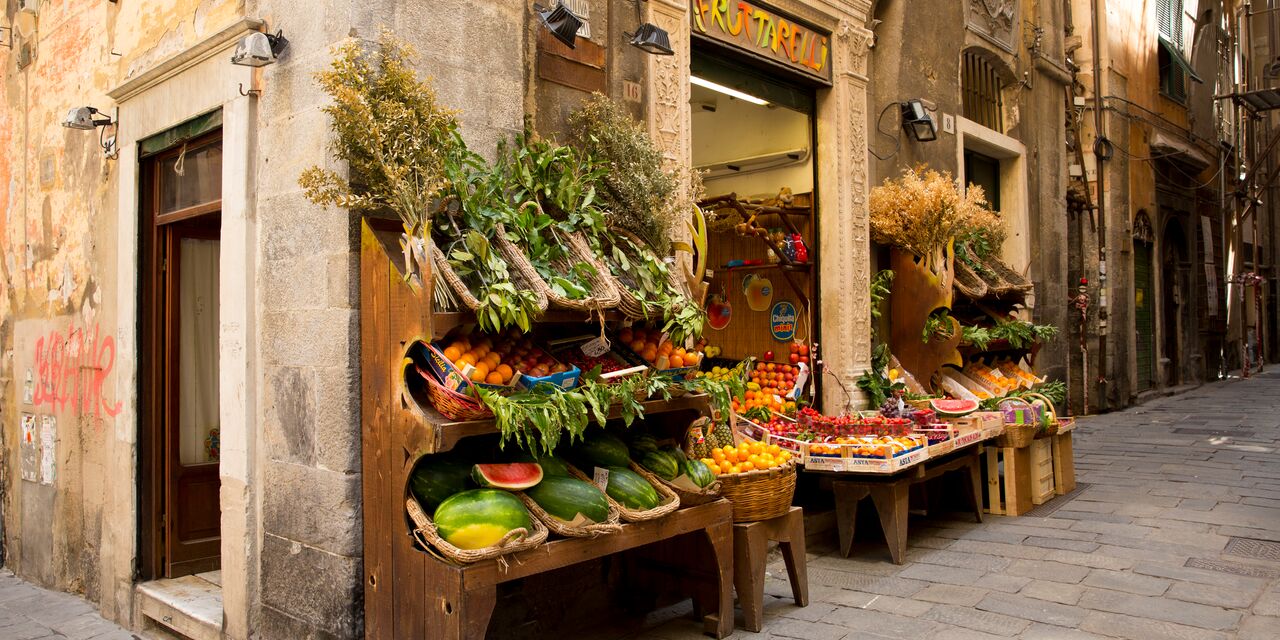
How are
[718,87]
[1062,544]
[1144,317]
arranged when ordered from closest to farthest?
[1062,544], [718,87], [1144,317]

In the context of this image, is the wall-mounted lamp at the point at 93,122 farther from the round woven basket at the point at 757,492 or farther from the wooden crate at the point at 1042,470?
the wooden crate at the point at 1042,470

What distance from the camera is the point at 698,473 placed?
15.2 feet

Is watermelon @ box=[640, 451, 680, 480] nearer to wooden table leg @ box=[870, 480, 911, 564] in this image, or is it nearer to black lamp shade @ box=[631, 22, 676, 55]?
wooden table leg @ box=[870, 480, 911, 564]

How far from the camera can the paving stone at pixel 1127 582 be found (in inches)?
206

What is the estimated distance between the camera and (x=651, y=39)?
5.44 metres

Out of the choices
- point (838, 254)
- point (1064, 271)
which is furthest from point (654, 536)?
point (1064, 271)

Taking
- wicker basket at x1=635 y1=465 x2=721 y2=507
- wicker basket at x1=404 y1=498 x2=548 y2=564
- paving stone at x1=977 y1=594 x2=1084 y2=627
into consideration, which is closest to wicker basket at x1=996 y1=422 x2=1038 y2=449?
paving stone at x1=977 y1=594 x2=1084 y2=627

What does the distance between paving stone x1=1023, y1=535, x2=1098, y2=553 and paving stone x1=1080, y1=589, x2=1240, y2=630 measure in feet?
3.41

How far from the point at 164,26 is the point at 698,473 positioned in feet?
14.3

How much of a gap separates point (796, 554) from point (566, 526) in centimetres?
177

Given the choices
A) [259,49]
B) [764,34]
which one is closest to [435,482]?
[259,49]

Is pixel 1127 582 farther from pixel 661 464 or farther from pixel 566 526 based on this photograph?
pixel 566 526

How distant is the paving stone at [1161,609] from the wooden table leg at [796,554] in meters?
1.55

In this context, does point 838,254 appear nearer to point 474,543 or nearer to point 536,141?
point 536,141
